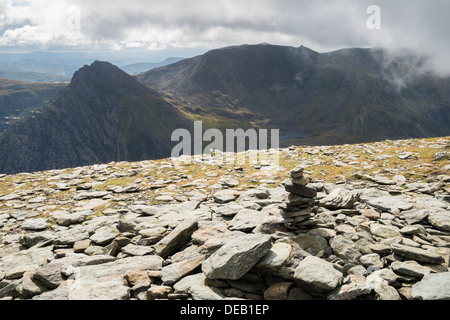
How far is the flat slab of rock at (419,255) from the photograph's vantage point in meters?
7.93

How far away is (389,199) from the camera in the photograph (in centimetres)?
1249

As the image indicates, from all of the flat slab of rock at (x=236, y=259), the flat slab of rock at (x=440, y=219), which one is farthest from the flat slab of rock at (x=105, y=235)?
the flat slab of rock at (x=440, y=219)

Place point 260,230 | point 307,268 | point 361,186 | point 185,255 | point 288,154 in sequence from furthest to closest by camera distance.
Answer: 1. point 288,154
2. point 361,186
3. point 260,230
4. point 185,255
5. point 307,268

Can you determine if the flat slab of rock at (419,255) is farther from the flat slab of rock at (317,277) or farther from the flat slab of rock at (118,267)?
the flat slab of rock at (118,267)

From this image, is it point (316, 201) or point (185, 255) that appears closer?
point (185, 255)

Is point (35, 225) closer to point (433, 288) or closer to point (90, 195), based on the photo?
point (90, 195)

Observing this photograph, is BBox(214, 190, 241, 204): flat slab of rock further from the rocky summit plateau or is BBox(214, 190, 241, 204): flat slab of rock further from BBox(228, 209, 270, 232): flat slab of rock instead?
BBox(228, 209, 270, 232): flat slab of rock

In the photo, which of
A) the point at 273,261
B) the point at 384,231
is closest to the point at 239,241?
the point at 273,261

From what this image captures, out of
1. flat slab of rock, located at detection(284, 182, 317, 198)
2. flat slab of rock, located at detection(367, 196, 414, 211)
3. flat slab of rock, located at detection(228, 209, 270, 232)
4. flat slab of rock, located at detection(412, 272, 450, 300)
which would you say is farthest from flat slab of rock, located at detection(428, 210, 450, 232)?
flat slab of rock, located at detection(228, 209, 270, 232)

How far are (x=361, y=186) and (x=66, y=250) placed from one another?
14.9 meters
